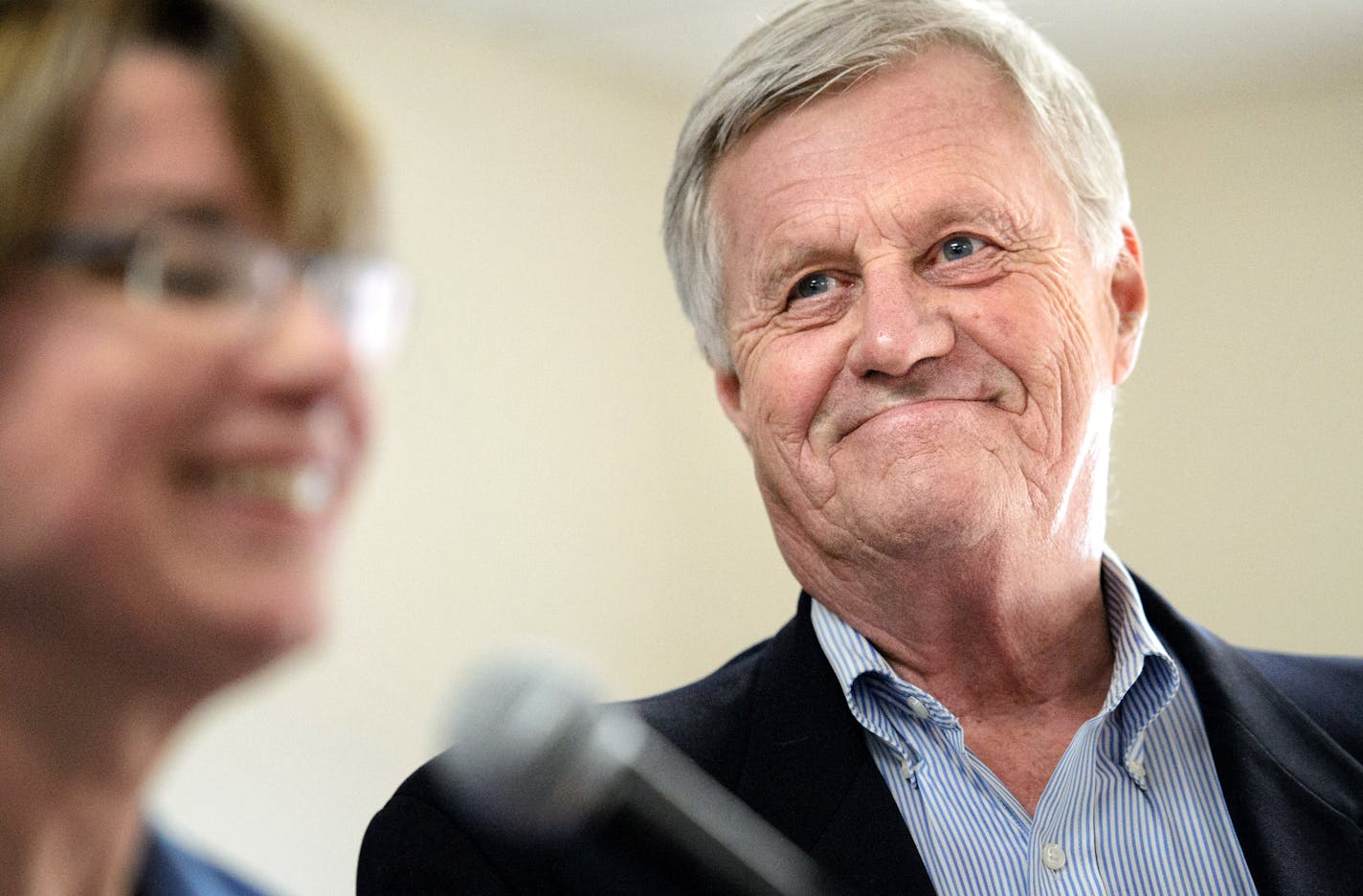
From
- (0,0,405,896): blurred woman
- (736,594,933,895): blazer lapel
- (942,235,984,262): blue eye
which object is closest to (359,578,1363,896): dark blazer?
(736,594,933,895): blazer lapel

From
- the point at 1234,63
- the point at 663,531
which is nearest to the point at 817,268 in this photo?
the point at 663,531

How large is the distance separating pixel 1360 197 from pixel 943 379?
351 cm

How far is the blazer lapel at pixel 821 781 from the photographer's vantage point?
3.86ft

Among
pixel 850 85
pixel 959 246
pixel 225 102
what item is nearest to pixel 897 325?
pixel 959 246

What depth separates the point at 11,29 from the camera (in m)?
0.60

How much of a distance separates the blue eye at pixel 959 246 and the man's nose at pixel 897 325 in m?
0.04

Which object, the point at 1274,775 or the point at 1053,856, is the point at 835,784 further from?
the point at 1274,775

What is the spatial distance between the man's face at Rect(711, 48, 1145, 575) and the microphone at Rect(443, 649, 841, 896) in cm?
68

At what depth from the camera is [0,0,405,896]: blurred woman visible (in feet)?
1.85

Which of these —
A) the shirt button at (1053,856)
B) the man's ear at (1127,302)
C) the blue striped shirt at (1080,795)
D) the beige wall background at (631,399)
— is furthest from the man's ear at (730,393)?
the beige wall background at (631,399)

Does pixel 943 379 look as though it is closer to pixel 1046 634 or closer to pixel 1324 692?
pixel 1046 634

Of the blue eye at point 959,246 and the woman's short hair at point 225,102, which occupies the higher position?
the blue eye at point 959,246

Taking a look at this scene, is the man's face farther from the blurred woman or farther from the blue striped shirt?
the blurred woman

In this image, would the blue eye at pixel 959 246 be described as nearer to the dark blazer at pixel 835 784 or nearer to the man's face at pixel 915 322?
the man's face at pixel 915 322
